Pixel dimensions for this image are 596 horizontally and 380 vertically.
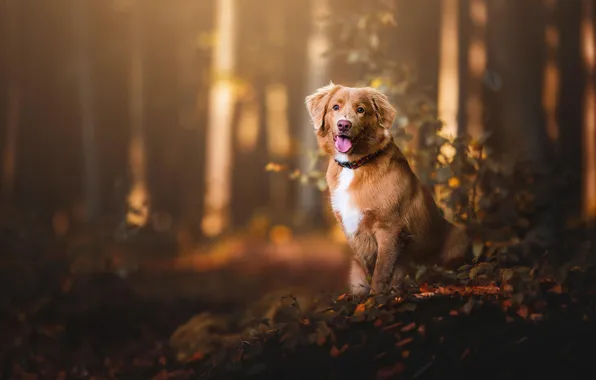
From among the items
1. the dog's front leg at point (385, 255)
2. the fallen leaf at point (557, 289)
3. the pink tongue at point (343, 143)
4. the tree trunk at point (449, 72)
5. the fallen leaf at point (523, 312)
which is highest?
the tree trunk at point (449, 72)

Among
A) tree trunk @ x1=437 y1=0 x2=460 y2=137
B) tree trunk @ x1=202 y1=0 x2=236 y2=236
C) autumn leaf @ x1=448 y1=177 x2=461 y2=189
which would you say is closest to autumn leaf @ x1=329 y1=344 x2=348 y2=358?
autumn leaf @ x1=448 y1=177 x2=461 y2=189

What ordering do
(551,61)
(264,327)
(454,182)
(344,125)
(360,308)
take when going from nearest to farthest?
1. (344,125)
2. (360,308)
3. (264,327)
4. (454,182)
5. (551,61)

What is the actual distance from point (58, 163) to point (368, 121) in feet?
66.3

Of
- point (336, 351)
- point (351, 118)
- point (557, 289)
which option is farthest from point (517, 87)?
point (336, 351)

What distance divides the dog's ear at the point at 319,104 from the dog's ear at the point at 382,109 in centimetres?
31

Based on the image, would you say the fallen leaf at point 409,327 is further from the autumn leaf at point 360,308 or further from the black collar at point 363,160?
the black collar at point 363,160

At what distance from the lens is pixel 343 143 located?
178 inches

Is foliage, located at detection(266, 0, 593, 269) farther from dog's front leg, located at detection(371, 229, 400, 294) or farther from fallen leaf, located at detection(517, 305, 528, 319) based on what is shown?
dog's front leg, located at detection(371, 229, 400, 294)

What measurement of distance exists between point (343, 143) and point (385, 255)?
0.81 metres

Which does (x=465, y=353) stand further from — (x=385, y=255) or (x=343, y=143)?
(x=343, y=143)

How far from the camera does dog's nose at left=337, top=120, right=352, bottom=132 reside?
4.44 m

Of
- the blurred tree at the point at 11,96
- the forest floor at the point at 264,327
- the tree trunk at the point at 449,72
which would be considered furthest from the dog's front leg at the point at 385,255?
the blurred tree at the point at 11,96

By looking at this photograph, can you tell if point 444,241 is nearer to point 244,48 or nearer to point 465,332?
point 465,332

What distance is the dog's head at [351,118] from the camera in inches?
177
